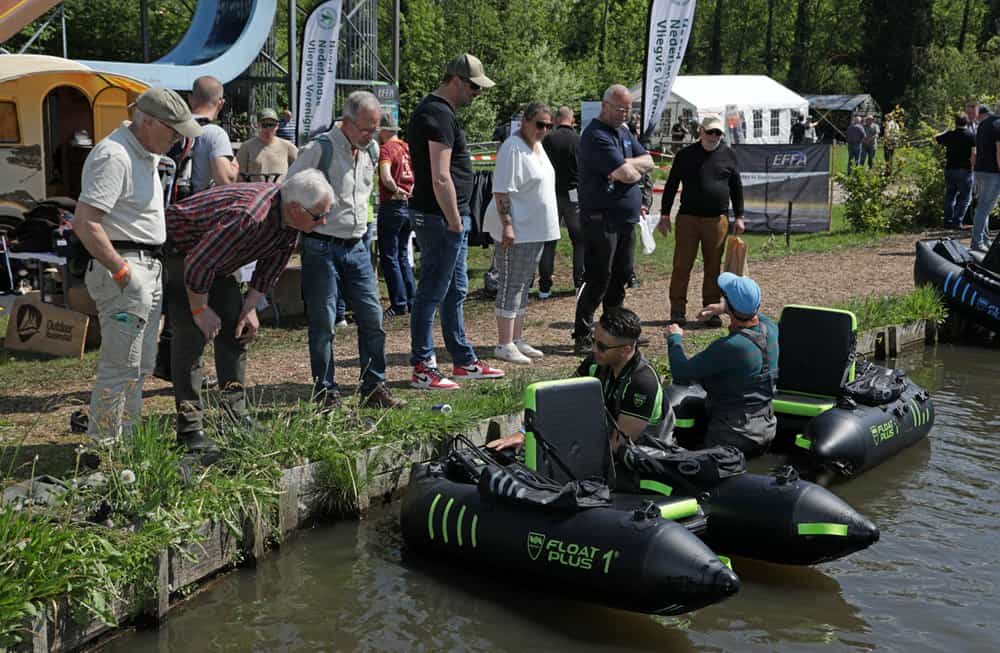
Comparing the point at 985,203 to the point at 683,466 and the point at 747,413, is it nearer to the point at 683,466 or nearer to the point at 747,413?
the point at 747,413

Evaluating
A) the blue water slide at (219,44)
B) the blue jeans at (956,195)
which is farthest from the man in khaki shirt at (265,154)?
the blue jeans at (956,195)

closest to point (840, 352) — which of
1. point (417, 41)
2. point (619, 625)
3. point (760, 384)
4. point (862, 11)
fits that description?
point (760, 384)

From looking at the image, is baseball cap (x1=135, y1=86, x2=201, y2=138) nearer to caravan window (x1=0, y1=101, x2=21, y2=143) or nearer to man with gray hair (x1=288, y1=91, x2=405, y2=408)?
man with gray hair (x1=288, y1=91, x2=405, y2=408)

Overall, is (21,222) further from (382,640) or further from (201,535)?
(382,640)

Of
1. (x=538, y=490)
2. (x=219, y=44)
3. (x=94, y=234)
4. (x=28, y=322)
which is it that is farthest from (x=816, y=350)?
(x=219, y=44)

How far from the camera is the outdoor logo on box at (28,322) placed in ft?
29.0

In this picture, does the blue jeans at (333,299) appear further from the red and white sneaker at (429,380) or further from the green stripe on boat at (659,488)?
the green stripe on boat at (659,488)

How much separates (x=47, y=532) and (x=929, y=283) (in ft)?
31.8

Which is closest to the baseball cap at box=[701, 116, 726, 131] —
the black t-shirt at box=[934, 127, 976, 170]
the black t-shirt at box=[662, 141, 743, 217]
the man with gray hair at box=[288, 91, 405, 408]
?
the black t-shirt at box=[662, 141, 743, 217]

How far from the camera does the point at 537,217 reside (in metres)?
8.61

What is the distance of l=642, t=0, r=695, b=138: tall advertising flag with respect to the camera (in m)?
14.0

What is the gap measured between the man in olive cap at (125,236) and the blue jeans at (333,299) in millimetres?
1260

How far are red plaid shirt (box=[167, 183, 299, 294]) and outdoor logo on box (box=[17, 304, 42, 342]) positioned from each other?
332 cm

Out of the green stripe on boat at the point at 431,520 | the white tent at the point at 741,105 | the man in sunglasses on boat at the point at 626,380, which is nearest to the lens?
the green stripe on boat at the point at 431,520
